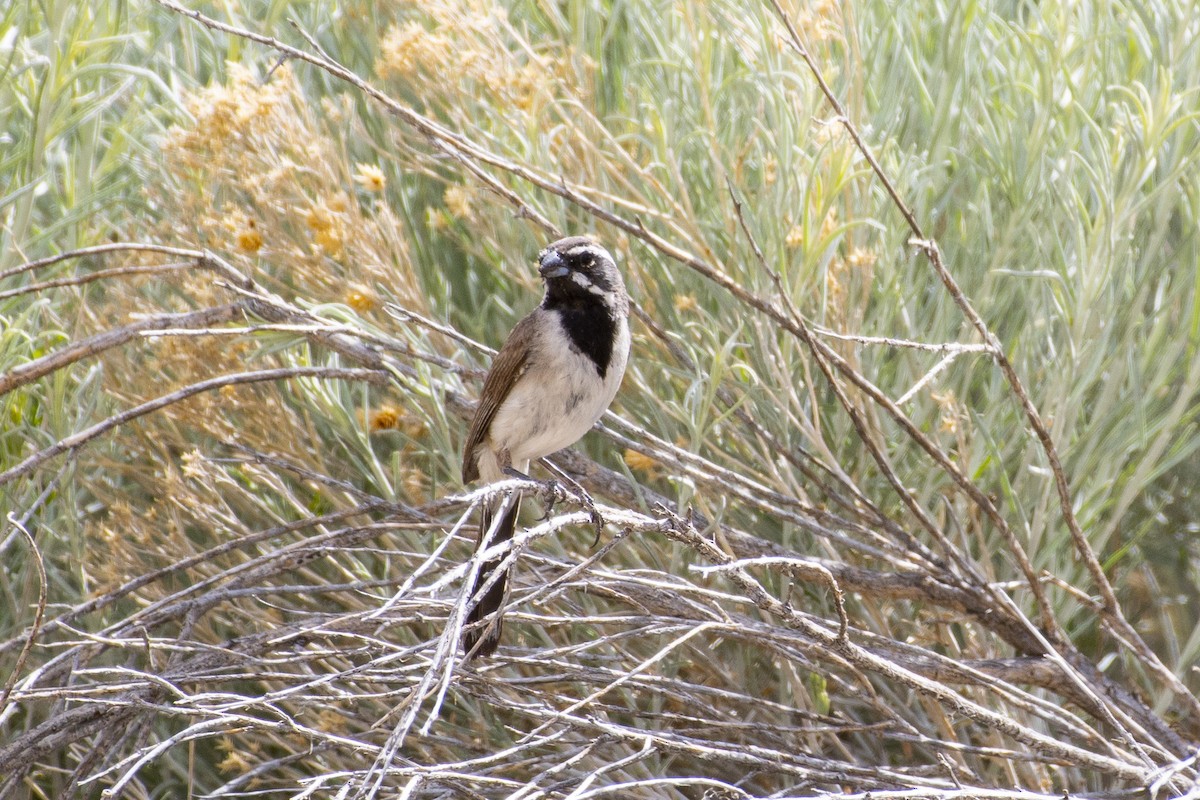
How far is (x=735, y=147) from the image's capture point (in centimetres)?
345

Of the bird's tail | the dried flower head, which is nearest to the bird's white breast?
the bird's tail

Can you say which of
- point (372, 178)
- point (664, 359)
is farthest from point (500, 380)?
point (372, 178)

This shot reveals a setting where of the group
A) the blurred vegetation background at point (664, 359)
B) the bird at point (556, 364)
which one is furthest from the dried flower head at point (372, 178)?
the bird at point (556, 364)

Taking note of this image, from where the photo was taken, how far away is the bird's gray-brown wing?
3.28 meters

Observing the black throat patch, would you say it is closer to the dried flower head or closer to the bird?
A: the bird

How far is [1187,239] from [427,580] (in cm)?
204

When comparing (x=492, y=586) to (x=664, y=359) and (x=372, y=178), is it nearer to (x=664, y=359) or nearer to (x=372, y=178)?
(x=664, y=359)

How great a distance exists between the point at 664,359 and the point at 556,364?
31 cm

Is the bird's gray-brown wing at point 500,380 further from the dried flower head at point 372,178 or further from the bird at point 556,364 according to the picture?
the dried flower head at point 372,178

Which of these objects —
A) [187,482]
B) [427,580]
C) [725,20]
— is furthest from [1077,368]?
[187,482]

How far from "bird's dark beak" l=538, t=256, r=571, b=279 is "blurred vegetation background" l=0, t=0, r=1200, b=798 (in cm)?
16

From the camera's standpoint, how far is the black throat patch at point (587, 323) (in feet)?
10.7

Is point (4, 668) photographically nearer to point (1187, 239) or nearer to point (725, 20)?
point (725, 20)

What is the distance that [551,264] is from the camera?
313cm
